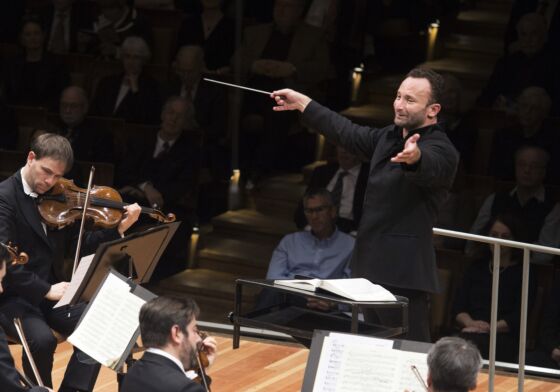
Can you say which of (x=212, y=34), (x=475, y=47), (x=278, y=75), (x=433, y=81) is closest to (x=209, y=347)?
(x=433, y=81)

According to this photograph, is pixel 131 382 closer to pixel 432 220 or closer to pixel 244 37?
pixel 432 220

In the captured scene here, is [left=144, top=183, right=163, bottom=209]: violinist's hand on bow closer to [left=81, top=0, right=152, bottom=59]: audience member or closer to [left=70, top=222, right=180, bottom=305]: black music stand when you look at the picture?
[left=81, top=0, right=152, bottom=59]: audience member

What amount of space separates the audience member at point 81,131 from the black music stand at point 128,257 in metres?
2.65

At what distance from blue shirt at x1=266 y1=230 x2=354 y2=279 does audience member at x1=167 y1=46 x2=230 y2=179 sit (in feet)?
Result: 4.26

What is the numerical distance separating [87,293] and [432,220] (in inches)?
50.9

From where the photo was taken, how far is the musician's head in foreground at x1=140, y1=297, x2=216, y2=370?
3400 mm

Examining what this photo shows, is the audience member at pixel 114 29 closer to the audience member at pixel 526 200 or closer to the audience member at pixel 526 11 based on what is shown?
the audience member at pixel 526 11

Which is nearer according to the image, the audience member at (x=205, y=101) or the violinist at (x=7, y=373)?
the violinist at (x=7, y=373)

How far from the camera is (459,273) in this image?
609 centimetres

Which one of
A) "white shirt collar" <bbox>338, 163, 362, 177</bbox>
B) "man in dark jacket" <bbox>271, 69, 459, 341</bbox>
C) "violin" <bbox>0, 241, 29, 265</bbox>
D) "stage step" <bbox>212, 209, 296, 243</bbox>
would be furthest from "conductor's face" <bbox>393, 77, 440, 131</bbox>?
"stage step" <bbox>212, 209, 296, 243</bbox>

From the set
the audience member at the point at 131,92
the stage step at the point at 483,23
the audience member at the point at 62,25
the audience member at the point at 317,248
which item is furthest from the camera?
the stage step at the point at 483,23

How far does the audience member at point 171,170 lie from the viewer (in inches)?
269

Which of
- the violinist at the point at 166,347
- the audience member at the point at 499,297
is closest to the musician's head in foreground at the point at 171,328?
the violinist at the point at 166,347

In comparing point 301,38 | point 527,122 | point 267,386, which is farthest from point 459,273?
point 301,38
